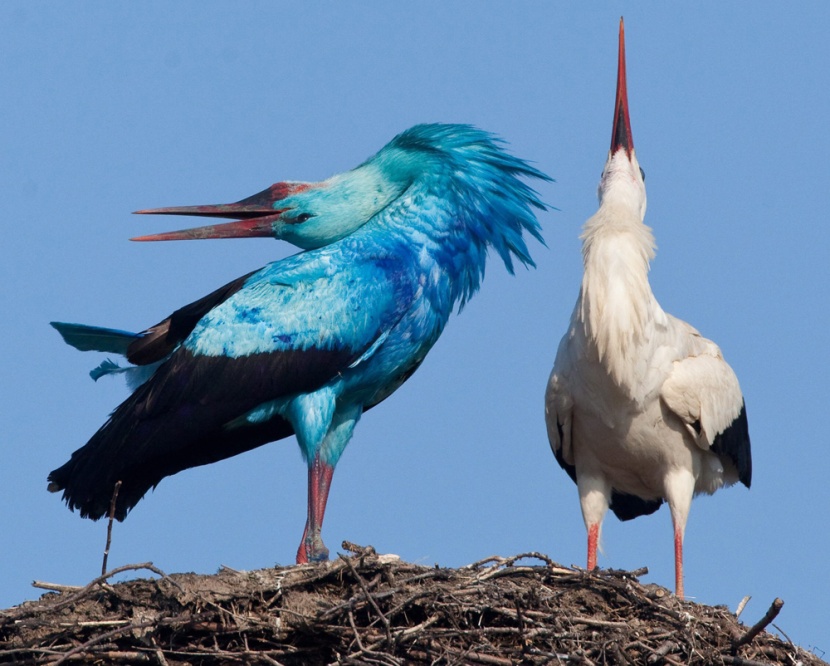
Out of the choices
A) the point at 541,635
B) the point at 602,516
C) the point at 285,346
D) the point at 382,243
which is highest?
the point at 382,243

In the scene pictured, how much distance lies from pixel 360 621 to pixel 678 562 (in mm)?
2247

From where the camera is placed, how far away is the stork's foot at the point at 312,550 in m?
9.39

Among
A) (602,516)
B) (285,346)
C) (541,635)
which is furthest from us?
(602,516)

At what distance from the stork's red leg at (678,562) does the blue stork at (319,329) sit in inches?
67.1

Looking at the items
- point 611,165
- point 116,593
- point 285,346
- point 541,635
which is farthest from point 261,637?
point 611,165

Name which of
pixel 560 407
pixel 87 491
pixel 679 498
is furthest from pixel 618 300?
pixel 87 491

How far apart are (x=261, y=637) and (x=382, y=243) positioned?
8.33ft

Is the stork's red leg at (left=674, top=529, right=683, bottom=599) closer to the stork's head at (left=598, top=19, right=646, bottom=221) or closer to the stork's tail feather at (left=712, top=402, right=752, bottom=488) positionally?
the stork's tail feather at (left=712, top=402, right=752, bottom=488)

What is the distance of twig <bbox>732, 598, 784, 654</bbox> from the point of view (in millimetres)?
7525

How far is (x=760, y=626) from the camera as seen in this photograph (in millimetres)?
7855

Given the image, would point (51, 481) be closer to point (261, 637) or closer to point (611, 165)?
point (261, 637)

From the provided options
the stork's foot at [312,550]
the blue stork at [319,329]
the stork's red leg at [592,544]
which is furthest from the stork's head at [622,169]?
the stork's foot at [312,550]

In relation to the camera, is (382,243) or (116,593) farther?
(382,243)

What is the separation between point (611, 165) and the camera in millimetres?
10359
